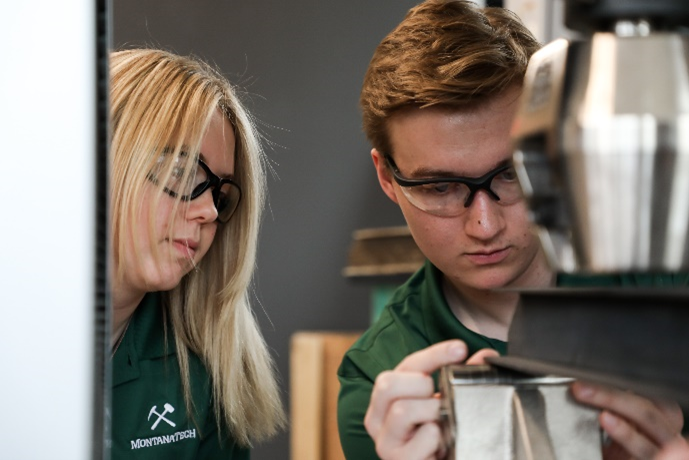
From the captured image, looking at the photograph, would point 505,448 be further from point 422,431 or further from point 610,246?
point 610,246

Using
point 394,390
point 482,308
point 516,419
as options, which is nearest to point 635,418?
point 516,419

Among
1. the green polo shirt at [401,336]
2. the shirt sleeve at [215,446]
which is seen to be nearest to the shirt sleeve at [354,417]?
the green polo shirt at [401,336]

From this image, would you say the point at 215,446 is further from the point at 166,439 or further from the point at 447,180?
the point at 447,180

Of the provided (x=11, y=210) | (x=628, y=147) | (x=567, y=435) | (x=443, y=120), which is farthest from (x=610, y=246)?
(x=443, y=120)

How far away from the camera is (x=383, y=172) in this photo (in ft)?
3.13

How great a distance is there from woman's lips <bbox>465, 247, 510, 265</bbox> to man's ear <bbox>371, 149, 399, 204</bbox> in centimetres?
13

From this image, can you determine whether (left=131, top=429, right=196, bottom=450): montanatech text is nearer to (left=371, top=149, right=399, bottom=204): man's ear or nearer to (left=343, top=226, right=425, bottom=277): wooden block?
(left=343, top=226, right=425, bottom=277): wooden block

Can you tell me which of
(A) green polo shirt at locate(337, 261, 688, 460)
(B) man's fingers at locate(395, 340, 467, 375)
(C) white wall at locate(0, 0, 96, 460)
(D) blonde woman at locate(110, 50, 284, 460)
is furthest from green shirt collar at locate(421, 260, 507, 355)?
(C) white wall at locate(0, 0, 96, 460)

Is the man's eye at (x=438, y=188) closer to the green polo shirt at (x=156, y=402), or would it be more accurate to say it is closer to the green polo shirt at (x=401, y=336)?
the green polo shirt at (x=401, y=336)

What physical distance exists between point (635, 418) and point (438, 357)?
16 cm

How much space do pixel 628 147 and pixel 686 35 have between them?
3.3 inches

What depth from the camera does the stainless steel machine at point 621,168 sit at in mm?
459

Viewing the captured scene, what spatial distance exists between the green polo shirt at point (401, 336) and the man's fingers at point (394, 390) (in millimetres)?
191

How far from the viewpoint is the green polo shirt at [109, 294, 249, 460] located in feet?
2.76
